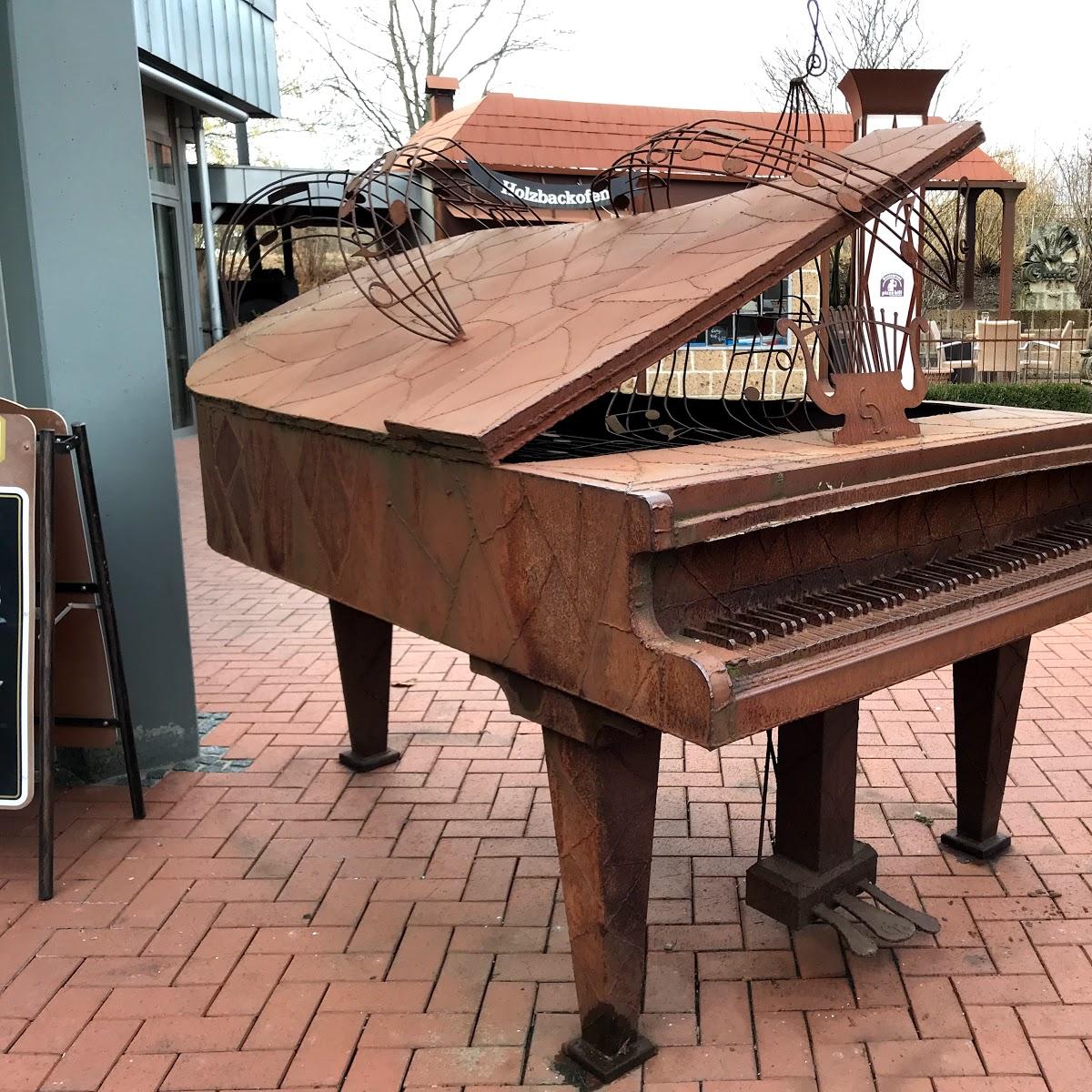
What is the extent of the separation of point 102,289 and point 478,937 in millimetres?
2302

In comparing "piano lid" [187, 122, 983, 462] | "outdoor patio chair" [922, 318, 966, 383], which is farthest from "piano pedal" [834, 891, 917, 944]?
"outdoor patio chair" [922, 318, 966, 383]

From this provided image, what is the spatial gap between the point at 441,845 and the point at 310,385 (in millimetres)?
1454

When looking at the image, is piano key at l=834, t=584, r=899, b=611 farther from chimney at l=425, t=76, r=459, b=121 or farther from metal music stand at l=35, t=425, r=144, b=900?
chimney at l=425, t=76, r=459, b=121

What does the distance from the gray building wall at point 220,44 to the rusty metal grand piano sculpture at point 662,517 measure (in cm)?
778

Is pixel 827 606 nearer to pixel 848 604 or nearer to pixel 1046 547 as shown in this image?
pixel 848 604

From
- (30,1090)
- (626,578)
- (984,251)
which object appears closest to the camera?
(626,578)

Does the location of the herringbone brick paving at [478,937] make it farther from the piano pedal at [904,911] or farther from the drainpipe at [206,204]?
the drainpipe at [206,204]

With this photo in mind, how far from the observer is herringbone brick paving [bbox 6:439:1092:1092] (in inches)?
91.8

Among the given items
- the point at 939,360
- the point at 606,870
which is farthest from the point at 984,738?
the point at 939,360

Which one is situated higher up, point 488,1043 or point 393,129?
point 393,129

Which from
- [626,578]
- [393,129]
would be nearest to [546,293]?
[626,578]

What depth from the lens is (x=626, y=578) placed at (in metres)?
1.71

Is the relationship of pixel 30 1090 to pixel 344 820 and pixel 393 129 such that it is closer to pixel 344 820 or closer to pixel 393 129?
pixel 344 820

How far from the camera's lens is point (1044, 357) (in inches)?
600
